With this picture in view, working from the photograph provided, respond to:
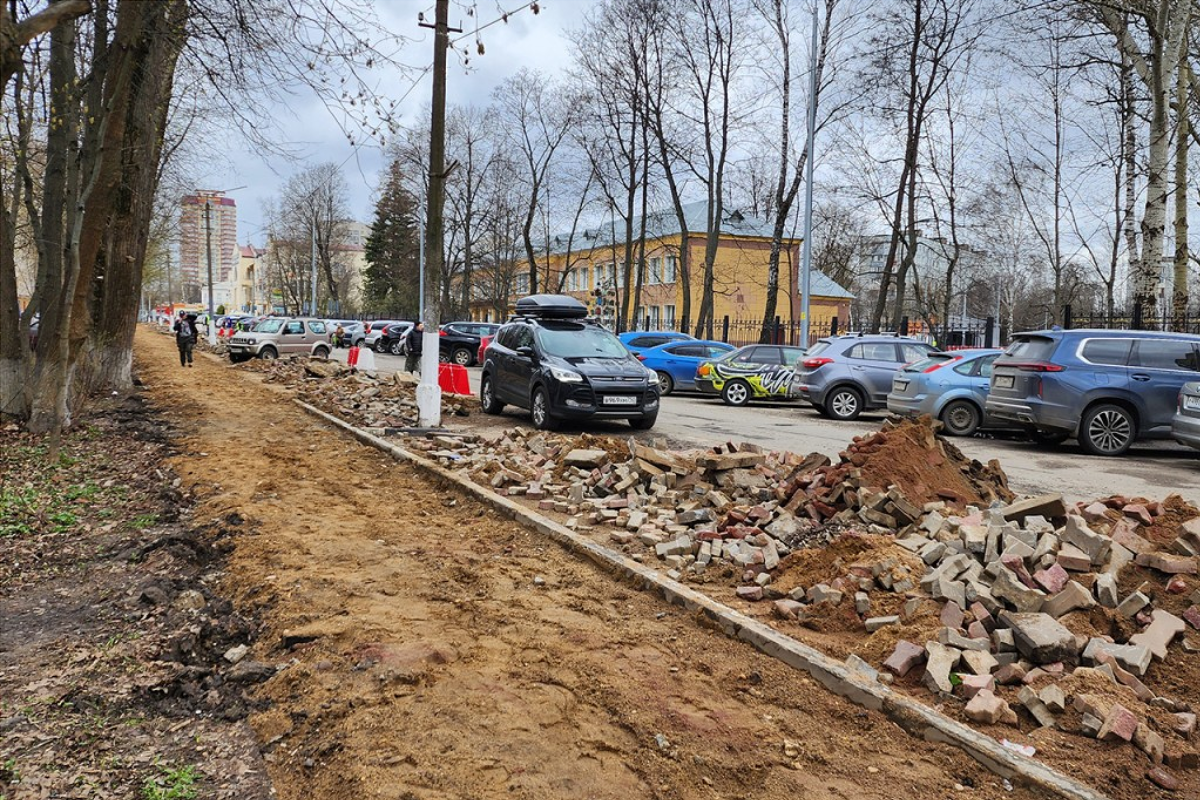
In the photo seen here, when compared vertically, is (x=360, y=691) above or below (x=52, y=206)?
below

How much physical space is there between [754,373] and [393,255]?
54999 millimetres

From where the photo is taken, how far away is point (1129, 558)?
450cm

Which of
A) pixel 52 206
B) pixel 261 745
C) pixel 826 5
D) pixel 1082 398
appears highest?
pixel 826 5

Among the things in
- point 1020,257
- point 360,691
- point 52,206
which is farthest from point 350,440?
point 1020,257

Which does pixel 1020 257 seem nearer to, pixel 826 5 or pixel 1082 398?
pixel 826 5

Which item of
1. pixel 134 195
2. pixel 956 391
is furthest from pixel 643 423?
pixel 134 195

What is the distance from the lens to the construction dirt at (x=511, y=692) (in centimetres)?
A: 296

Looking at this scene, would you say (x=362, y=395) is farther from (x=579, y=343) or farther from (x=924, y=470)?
(x=924, y=470)

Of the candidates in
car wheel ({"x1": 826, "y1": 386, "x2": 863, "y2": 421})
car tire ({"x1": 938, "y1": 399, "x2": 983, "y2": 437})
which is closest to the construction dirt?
car tire ({"x1": 938, "y1": 399, "x2": 983, "y2": 437})

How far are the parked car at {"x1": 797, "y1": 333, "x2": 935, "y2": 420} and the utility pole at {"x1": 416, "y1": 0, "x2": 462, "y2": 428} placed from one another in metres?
8.23

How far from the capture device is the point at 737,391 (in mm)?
19297

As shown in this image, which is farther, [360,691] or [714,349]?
[714,349]

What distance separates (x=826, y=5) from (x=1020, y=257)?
96.3ft

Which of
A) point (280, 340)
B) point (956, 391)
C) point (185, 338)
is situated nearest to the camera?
point (956, 391)
